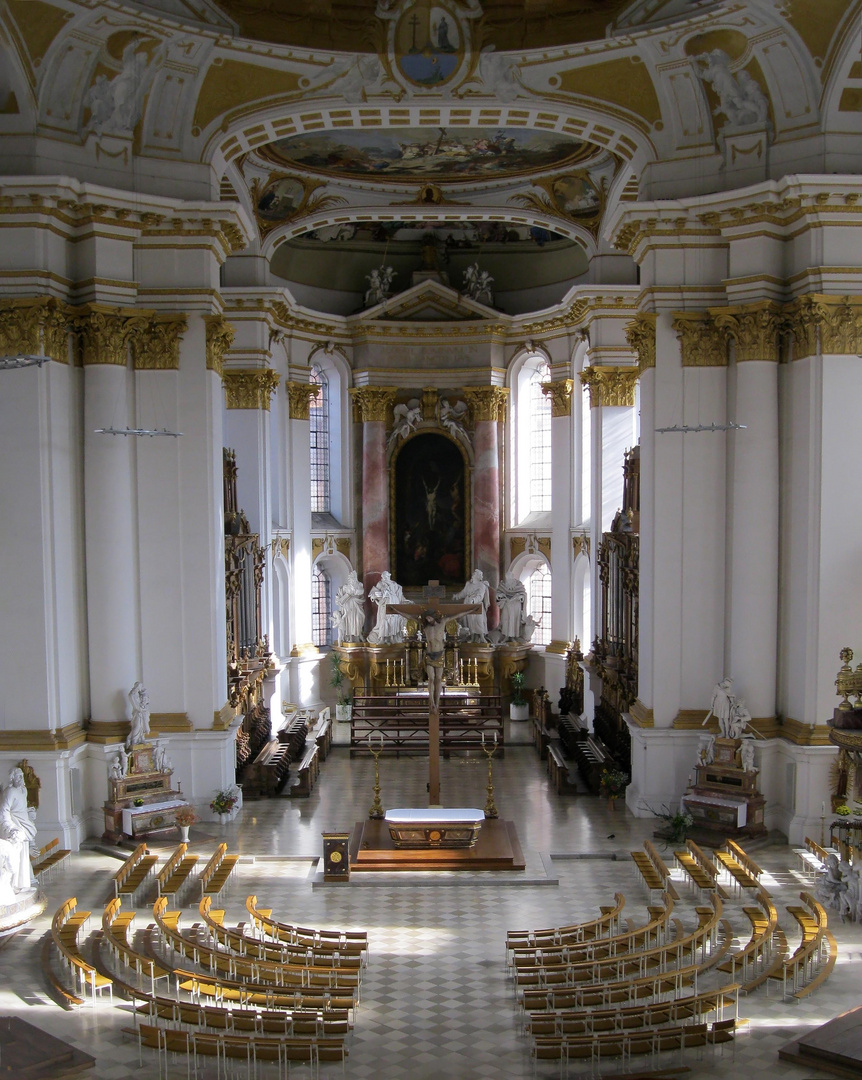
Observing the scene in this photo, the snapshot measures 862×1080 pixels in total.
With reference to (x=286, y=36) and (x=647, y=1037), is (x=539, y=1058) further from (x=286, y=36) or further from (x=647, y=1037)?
(x=286, y=36)

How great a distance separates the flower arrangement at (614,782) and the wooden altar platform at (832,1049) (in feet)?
31.6

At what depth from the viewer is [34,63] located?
58.3 feet

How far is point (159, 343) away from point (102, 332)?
3.83ft

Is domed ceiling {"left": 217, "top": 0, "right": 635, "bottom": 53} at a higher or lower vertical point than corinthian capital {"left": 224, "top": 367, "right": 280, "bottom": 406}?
higher

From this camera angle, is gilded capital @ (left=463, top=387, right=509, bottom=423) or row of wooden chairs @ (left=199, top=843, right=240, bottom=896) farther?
gilded capital @ (left=463, top=387, right=509, bottom=423)

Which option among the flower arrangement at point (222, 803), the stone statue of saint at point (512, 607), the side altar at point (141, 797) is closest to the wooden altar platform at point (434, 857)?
the flower arrangement at point (222, 803)

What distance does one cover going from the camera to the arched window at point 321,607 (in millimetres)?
32938

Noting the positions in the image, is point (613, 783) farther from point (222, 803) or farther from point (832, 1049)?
point (832, 1049)

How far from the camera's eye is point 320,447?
109 ft

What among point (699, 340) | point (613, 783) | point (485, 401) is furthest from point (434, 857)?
point (485, 401)

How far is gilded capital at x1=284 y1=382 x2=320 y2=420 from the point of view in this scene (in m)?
30.9

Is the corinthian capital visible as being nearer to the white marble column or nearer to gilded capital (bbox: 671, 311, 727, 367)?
the white marble column

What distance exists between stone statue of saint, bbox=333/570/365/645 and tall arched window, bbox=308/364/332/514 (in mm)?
3084

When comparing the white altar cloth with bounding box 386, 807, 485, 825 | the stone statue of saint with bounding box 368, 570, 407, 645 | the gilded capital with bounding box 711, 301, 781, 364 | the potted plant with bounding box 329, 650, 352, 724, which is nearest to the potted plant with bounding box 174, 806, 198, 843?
the white altar cloth with bounding box 386, 807, 485, 825
